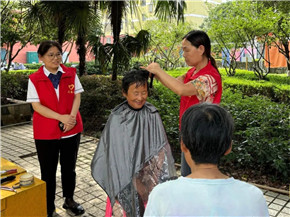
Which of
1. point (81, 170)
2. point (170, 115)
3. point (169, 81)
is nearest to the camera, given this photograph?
point (169, 81)

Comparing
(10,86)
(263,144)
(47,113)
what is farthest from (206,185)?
(10,86)

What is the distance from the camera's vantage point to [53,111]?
256cm

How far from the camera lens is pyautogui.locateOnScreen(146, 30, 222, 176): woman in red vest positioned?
1935mm

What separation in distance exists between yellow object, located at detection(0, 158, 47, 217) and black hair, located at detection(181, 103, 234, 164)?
1.63 meters

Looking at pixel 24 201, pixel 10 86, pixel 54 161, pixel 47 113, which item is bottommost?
pixel 24 201

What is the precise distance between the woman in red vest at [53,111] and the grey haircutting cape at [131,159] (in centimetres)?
75

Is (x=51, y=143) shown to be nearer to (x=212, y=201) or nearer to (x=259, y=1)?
(x=212, y=201)

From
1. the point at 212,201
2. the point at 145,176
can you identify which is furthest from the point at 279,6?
the point at 212,201

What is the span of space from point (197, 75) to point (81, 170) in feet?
8.56

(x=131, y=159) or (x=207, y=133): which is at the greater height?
(x=207, y=133)

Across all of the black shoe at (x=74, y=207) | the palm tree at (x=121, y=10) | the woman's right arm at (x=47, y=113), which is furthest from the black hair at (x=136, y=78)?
the palm tree at (x=121, y=10)

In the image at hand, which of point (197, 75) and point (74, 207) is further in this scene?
point (74, 207)

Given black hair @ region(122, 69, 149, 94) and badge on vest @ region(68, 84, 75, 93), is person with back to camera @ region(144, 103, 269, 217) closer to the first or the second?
black hair @ region(122, 69, 149, 94)

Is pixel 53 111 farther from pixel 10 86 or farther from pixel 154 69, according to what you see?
pixel 10 86
